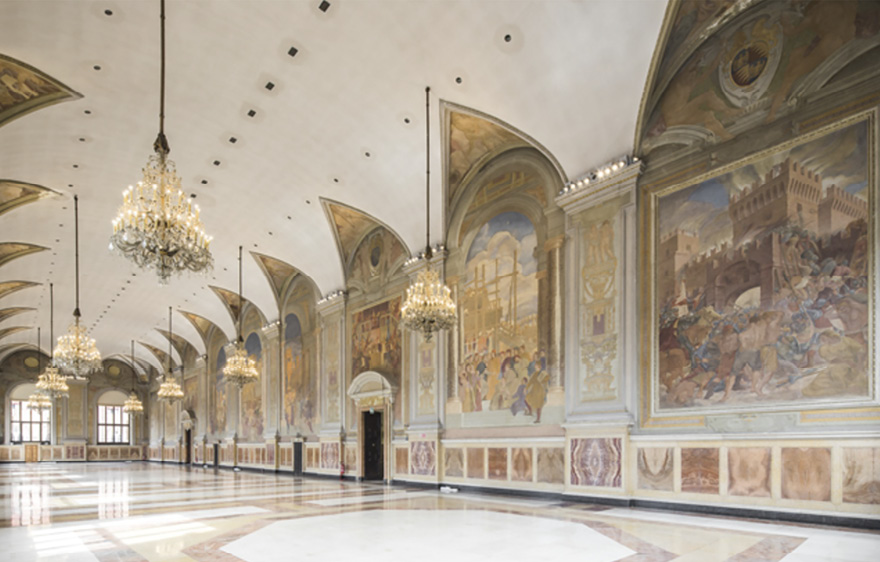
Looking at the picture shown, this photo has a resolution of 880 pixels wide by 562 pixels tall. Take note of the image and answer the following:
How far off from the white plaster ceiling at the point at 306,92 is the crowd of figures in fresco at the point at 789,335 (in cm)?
375

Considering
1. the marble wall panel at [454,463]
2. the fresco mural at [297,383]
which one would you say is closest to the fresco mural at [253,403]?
the fresco mural at [297,383]

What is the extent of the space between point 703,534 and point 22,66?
1400 cm

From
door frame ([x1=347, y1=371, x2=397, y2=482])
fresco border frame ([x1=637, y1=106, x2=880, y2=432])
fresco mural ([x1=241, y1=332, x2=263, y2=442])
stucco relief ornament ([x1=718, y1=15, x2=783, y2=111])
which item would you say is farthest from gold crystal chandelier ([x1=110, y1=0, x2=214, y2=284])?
fresco mural ([x1=241, y1=332, x2=263, y2=442])

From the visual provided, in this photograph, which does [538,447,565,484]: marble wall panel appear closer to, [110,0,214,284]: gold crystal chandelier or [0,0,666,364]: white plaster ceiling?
[0,0,666,364]: white plaster ceiling

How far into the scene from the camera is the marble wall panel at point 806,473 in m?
7.95

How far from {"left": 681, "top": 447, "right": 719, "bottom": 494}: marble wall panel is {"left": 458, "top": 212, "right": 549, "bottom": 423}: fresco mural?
3.50m

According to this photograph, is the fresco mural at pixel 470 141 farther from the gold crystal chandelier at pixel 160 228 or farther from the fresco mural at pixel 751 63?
the gold crystal chandelier at pixel 160 228

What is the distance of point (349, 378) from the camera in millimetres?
20312

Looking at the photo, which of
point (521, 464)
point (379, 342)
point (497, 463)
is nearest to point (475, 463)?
point (497, 463)

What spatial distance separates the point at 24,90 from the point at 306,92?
5.55 meters

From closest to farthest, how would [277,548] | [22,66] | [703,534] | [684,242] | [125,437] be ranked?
[277,548] < [703,534] < [684,242] < [22,66] < [125,437]

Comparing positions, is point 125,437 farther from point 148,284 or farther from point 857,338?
point 857,338

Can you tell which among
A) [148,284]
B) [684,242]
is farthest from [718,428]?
[148,284]

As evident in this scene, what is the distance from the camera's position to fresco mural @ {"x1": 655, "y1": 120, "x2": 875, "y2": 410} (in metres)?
8.02
